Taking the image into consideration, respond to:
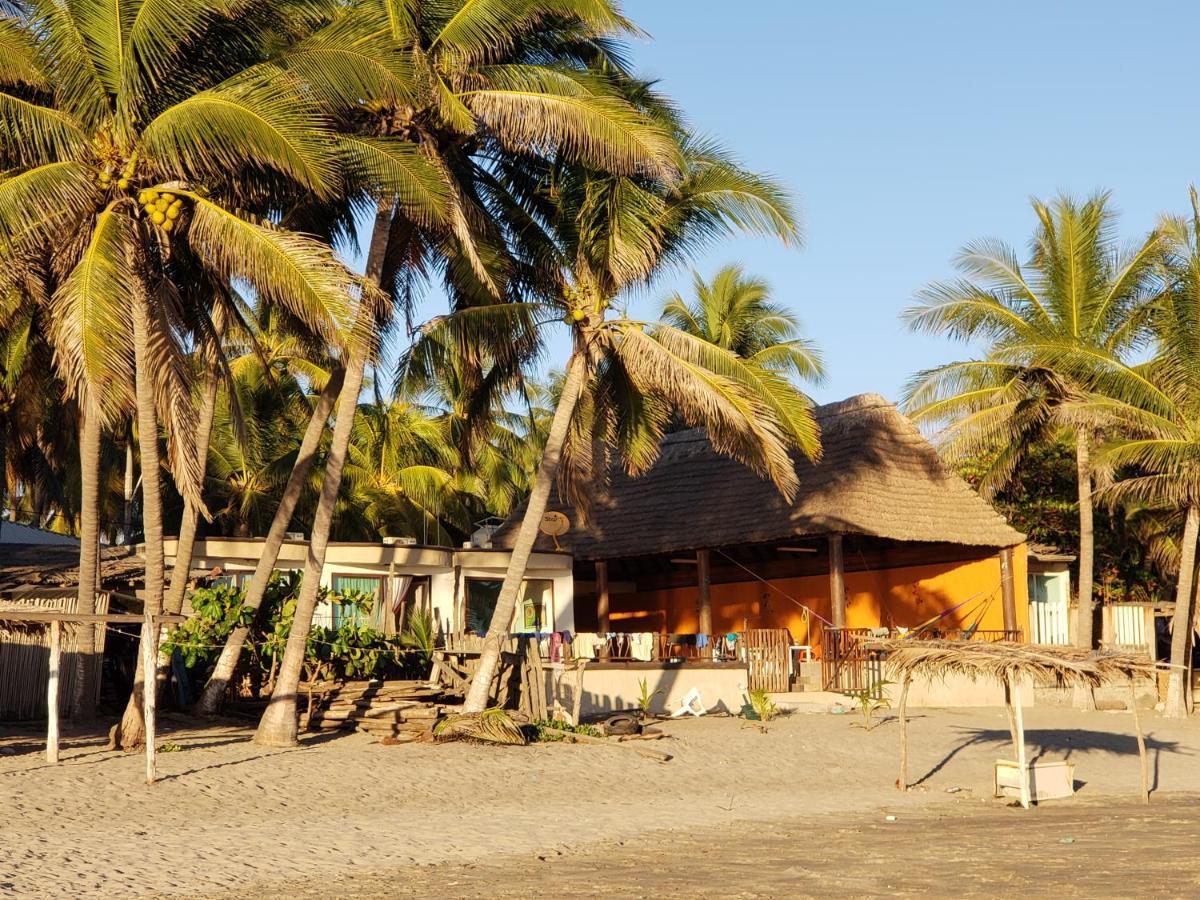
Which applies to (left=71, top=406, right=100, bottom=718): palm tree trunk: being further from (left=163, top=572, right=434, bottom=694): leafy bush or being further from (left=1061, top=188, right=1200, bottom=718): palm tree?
(left=1061, top=188, right=1200, bottom=718): palm tree

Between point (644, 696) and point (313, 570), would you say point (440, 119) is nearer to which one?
point (313, 570)

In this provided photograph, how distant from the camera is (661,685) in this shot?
2050 centimetres

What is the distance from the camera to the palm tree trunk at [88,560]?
1611 cm

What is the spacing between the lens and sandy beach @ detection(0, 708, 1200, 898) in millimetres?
10016

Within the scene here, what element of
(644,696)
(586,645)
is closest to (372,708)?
(644,696)

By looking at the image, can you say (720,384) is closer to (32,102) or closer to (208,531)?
(32,102)

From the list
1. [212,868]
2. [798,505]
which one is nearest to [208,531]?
[798,505]

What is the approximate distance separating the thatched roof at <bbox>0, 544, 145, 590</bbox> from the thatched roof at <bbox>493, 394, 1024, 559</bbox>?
7370 mm

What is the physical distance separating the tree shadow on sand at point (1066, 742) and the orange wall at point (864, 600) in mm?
3729

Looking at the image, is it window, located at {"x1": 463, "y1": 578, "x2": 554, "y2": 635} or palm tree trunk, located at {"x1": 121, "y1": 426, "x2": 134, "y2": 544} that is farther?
palm tree trunk, located at {"x1": 121, "y1": 426, "x2": 134, "y2": 544}

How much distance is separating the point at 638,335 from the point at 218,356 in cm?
521

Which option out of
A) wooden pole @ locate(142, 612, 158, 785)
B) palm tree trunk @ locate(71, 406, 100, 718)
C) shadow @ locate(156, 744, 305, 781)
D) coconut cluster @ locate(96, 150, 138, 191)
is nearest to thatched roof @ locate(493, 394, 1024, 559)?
shadow @ locate(156, 744, 305, 781)

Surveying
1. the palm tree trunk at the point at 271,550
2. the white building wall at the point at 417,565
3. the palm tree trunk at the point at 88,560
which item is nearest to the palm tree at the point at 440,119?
the palm tree trunk at the point at 271,550

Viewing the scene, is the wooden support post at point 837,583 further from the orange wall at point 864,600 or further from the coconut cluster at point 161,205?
the coconut cluster at point 161,205
